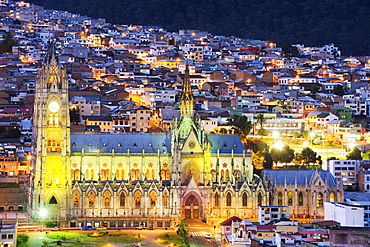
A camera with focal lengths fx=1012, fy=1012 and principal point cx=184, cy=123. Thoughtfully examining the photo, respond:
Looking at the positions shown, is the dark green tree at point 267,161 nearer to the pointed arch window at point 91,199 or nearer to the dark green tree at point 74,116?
the pointed arch window at point 91,199

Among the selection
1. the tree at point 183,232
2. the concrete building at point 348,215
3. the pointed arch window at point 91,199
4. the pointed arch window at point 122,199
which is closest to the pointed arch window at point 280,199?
the concrete building at point 348,215

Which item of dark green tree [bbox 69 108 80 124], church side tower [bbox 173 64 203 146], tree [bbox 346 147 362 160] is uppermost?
dark green tree [bbox 69 108 80 124]

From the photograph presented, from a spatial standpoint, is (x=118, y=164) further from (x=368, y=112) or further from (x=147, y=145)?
(x=368, y=112)

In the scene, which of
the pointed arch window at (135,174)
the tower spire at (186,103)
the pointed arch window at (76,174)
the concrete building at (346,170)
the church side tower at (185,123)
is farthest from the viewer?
the concrete building at (346,170)

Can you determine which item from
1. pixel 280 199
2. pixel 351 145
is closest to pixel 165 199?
pixel 280 199

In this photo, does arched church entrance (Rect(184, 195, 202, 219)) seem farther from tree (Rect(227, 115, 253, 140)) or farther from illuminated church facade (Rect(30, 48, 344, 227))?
tree (Rect(227, 115, 253, 140))

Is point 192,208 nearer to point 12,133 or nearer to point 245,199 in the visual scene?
point 245,199

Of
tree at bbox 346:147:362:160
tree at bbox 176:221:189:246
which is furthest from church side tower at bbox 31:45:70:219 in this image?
tree at bbox 346:147:362:160

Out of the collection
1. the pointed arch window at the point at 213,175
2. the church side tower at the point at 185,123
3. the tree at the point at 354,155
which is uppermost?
the church side tower at the point at 185,123

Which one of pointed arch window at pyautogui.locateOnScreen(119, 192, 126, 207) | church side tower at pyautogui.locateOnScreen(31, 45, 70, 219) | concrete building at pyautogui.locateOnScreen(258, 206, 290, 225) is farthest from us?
pointed arch window at pyautogui.locateOnScreen(119, 192, 126, 207)
